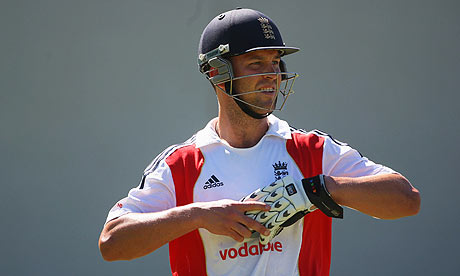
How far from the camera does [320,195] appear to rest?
81.7 inches

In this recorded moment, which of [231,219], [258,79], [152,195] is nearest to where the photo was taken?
[231,219]

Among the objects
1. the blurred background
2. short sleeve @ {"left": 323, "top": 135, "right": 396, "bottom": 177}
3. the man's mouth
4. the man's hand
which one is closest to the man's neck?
the man's mouth

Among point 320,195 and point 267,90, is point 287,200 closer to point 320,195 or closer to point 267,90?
point 320,195

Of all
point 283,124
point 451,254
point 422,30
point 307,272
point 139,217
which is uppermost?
point 422,30

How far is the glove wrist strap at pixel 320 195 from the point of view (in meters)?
2.07

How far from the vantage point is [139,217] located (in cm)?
214

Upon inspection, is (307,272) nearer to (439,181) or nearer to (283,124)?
(283,124)

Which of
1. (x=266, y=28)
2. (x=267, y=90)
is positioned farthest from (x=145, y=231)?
(x=266, y=28)

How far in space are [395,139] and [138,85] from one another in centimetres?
200

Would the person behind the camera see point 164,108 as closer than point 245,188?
No

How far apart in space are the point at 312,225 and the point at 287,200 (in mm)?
266

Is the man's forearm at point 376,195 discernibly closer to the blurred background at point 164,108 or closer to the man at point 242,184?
the man at point 242,184

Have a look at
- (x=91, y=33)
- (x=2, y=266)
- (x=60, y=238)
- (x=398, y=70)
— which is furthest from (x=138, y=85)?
(x=398, y=70)

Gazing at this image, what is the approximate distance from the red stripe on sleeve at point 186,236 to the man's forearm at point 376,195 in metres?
0.53
